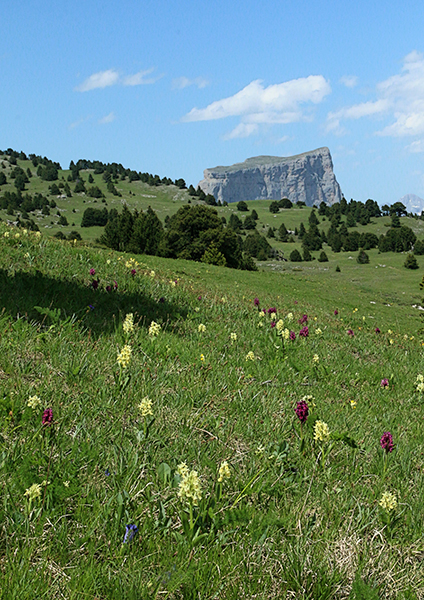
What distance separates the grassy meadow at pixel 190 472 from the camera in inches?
82.7

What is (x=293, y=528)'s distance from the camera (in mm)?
2475

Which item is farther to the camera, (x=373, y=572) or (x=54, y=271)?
(x=54, y=271)

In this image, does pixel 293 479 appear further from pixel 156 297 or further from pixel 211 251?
pixel 211 251

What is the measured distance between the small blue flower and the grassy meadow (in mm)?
13

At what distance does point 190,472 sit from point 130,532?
42cm

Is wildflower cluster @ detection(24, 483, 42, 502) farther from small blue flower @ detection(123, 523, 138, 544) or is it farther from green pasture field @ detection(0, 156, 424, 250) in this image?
green pasture field @ detection(0, 156, 424, 250)

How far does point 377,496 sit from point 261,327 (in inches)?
227

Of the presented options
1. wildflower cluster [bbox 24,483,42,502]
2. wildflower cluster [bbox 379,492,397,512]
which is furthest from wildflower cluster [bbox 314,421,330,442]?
wildflower cluster [bbox 24,483,42,502]

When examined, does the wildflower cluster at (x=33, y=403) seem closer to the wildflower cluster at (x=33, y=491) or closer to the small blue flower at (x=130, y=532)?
the wildflower cluster at (x=33, y=491)

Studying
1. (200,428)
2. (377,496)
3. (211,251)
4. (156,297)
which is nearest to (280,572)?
(377,496)

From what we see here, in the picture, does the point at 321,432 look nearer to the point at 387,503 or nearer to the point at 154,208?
the point at 387,503

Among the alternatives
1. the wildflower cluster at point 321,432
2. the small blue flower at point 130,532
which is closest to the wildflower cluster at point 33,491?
the small blue flower at point 130,532

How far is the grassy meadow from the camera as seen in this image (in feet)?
6.89

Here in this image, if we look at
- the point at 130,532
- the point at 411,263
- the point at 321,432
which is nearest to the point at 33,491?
the point at 130,532
